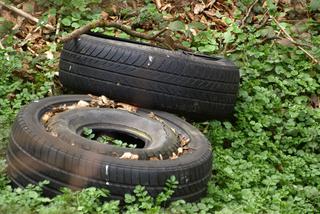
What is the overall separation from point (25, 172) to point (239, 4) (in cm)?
403

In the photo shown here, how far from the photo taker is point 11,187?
425cm

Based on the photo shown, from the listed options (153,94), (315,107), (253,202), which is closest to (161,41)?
(153,94)

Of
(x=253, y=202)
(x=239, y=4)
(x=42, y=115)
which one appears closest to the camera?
(x=253, y=202)

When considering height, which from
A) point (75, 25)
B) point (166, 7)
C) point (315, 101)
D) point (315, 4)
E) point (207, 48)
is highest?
point (315, 4)

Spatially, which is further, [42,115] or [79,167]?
[42,115]

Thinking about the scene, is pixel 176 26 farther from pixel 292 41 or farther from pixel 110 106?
pixel 110 106

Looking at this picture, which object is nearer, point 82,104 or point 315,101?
point 82,104

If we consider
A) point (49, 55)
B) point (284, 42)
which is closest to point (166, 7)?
point (284, 42)

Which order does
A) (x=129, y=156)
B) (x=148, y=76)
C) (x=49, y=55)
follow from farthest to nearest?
(x=49, y=55) < (x=148, y=76) < (x=129, y=156)

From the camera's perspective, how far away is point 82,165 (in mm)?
4008

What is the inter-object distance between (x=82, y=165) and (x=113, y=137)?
0.90m

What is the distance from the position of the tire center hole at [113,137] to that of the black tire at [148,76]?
1.53ft

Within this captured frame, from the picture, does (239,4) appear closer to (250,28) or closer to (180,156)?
(250,28)

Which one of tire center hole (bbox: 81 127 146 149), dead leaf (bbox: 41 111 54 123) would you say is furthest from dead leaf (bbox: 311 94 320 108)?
dead leaf (bbox: 41 111 54 123)
